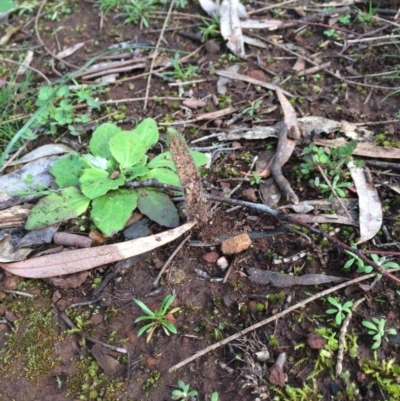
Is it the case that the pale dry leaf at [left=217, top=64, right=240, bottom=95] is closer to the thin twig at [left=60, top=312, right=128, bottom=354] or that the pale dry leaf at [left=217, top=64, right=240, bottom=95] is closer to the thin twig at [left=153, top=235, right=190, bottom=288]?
the thin twig at [left=153, top=235, right=190, bottom=288]

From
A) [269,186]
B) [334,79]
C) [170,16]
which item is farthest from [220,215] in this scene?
[170,16]

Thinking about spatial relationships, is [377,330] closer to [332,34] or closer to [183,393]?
[183,393]

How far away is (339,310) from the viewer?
74.1 inches

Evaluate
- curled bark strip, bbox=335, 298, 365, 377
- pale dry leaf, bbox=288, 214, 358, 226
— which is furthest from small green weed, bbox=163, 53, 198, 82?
curled bark strip, bbox=335, 298, 365, 377

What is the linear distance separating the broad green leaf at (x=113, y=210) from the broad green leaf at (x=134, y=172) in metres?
0.09

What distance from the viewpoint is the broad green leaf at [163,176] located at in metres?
2.39

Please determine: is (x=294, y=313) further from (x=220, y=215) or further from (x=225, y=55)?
(x=225, y=55)

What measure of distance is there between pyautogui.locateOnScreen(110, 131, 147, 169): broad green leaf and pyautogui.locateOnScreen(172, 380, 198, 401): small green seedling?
4.00 ft

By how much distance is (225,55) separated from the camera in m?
3.24

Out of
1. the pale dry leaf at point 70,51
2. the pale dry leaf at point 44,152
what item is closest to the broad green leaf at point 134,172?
the pale dry leaf at point 44,152

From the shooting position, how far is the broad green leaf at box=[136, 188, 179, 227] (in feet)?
7.45

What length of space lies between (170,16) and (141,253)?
2.29m

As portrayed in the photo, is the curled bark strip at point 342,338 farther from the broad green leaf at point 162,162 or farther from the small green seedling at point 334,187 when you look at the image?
the broad green leaf at point 162,162

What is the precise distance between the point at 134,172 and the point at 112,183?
0.52 ft
